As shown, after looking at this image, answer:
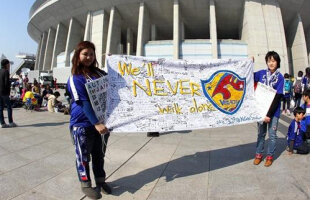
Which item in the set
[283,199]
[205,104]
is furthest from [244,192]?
[205,104]

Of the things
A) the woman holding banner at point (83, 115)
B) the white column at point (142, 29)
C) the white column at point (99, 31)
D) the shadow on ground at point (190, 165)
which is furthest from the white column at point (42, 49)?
the woman holding banner at point (83, 115)

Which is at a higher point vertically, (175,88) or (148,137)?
(175,88)

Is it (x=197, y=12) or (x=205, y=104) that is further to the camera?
(x=197, y=12)

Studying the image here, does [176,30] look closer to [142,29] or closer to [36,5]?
[142,29]

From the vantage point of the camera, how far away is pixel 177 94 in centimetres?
354

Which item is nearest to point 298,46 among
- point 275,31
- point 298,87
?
point 275,31

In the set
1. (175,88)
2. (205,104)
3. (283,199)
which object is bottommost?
(283,199)

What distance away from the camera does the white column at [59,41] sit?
38.8m

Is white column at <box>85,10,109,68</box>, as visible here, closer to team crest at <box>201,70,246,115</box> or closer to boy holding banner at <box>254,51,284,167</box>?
team crest at <box>201,70,246,115</box>

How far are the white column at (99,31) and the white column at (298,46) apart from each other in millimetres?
26265

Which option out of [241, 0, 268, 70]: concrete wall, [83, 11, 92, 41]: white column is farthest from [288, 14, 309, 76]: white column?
[83, 11, 92, 41]: white column

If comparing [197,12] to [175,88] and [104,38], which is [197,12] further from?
[175,88]

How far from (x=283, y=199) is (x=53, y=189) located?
3014 mm

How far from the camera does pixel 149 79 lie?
3396 millimetres
